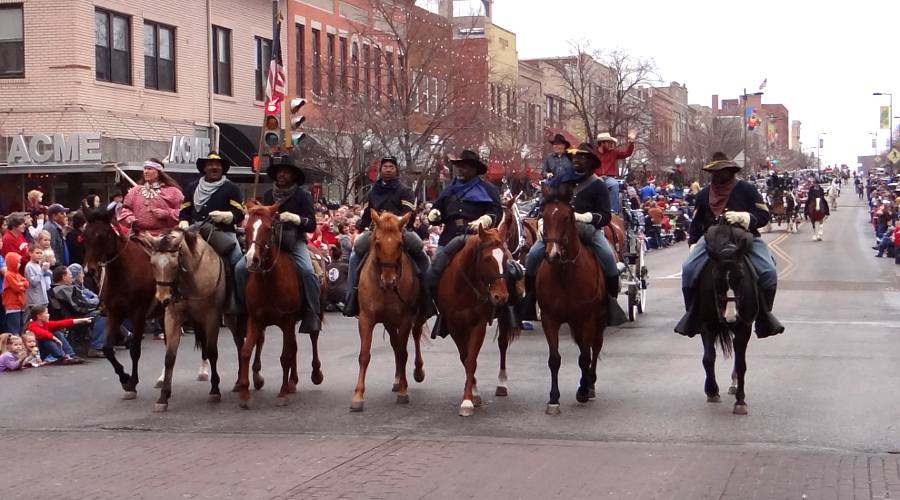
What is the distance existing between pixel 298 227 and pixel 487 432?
3372 millimetres

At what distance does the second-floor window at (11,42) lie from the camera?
1135 inches

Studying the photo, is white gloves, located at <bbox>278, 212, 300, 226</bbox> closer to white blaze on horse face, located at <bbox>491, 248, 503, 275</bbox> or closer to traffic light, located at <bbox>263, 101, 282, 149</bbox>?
white blaze on horse face, located at <bbox>491, 248, 503, 275</bbox>

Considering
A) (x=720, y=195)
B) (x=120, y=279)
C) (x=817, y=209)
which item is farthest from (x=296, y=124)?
(x=817, y=209)

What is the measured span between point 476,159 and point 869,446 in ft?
16.4

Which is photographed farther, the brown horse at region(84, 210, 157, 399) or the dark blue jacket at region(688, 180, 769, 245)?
the brown horse at region(84, 210, 157, 399)

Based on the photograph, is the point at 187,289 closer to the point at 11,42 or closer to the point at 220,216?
the point at 220,216

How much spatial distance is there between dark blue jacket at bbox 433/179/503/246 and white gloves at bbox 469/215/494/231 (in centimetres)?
48

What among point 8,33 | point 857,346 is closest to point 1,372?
point 857,346

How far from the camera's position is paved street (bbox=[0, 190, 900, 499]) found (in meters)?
8.90

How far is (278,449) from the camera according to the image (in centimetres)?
1036

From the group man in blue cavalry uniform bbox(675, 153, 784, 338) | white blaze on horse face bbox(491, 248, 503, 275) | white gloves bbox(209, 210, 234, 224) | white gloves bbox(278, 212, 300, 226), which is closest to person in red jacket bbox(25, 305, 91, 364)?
white gloves bbox(209, 210, 234, 224)

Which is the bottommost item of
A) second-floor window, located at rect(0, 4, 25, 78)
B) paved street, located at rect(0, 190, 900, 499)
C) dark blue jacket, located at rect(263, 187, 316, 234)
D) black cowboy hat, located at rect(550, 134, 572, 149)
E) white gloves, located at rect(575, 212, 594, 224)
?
paved street, located at rect(0, 190, 900, 499)

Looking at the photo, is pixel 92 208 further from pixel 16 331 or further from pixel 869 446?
pixel 869 446

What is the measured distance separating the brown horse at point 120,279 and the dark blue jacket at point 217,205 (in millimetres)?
660
